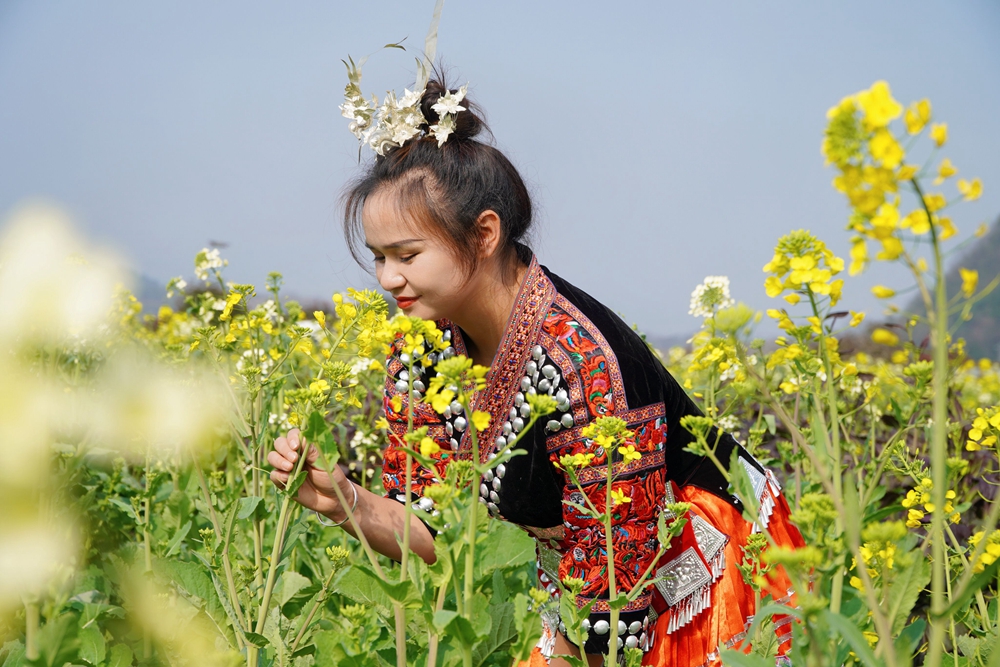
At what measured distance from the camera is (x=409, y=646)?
1313 millimetres

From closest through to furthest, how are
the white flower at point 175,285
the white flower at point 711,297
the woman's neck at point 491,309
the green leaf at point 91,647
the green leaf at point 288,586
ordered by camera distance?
the green leaf at point 91,647 < the green leaf at point 288,586 < the woman's neck at point 491,309 < the white flower at point 711,297 < the white flower at point 175,285

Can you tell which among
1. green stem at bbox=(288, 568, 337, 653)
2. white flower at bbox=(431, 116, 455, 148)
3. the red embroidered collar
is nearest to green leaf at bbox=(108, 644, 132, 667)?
green stem at bbox=(288, 568, 337, 653)

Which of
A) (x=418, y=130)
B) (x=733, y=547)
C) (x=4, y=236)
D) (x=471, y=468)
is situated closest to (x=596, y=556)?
(x=733, y=547)

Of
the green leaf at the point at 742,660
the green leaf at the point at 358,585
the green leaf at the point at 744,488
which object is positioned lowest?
the green leaf at the point at 358,585

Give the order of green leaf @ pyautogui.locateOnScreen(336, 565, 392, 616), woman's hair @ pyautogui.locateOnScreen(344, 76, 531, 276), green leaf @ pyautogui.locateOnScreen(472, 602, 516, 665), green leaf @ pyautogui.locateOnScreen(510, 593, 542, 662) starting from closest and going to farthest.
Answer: green leaf @ pyautogui.locateOnScreen(510, 593, 542, 662) < green leaf @ pyautogui.locateOnScreen(336, 565, 392, 616) < green leaf @ pyautogui.locateOnScreen(472, 602, 516, 665) < woman's hair @ pyautogui.locateOnScreen(344, 76, 531, 276)

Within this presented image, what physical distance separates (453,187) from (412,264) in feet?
0.67

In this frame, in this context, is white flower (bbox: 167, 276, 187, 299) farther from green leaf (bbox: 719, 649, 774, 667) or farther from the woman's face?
green leaf (bbox: 719, 649, 774, 667)

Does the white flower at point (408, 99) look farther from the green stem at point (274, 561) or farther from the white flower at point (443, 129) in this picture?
the green stem at point (274, 561)

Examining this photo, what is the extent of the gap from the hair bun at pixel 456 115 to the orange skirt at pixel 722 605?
3.02 ft

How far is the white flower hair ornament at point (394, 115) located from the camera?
5.38 ft

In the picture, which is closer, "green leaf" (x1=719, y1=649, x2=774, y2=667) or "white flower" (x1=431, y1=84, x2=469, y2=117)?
"green leaf" (x1=719, y1=649, x2=774, y2=667)

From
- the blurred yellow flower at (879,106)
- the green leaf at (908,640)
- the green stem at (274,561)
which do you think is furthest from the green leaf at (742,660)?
the green stem at (274,561)

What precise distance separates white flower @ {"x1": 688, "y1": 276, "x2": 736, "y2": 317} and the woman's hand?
1024 mm

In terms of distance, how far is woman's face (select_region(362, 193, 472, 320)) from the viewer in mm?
1487
